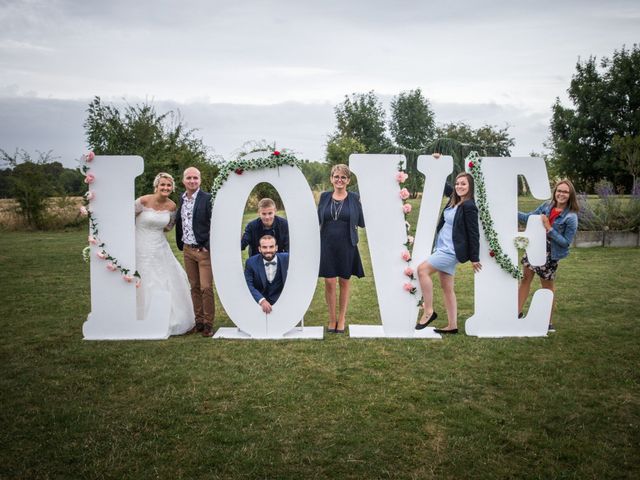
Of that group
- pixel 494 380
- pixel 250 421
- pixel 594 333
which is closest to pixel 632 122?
pixel 594 333

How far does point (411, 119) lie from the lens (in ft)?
174

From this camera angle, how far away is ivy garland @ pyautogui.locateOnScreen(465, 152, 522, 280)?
6.83 m

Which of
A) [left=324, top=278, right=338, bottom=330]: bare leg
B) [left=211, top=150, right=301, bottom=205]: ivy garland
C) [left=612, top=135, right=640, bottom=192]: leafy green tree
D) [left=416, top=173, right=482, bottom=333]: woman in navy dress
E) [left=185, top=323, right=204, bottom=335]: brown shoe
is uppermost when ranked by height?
[left=612, top=135, right=640, bottom=192]: leafy green tree

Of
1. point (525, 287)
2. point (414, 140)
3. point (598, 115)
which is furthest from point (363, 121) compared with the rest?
point (525, 287)

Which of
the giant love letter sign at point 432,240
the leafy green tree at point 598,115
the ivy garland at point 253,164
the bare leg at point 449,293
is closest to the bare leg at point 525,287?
the giant love letter sign at point 432,240

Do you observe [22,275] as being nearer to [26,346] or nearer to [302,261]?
[26,346]

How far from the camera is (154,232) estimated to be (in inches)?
282

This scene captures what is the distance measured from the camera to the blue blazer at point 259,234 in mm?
7230

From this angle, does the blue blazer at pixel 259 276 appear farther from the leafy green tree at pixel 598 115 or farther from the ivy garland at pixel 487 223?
the leafy green tree at pixel 598 115

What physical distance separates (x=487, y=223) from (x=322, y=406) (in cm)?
337

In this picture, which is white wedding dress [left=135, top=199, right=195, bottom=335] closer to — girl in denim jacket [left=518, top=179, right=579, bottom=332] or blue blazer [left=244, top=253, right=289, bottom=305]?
blue blazer [left=244, top=253, right=289, bottom=305]

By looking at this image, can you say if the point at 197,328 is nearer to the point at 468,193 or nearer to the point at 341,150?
the point at 468,193

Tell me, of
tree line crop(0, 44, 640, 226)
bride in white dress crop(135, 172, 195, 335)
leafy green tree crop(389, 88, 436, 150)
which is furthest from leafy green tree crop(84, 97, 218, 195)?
leafy green tree crop(389, 88, 436, 150)

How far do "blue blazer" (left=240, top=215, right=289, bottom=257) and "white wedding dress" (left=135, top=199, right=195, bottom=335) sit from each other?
0.99 m
